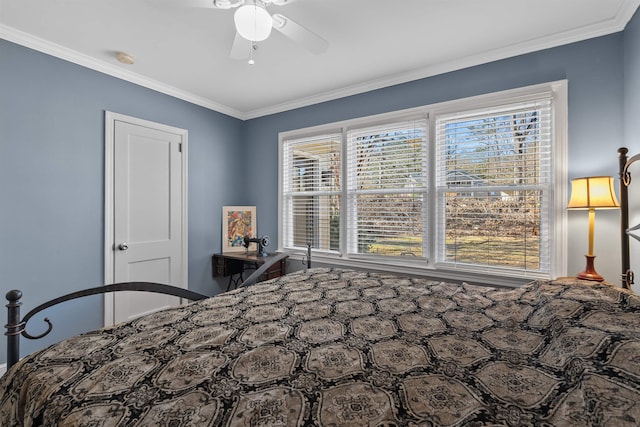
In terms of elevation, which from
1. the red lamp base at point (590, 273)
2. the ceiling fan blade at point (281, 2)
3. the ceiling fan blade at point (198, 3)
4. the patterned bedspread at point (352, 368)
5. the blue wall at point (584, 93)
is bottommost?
the patterned bedspread at point (352, 368)

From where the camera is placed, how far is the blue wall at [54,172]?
224 cm

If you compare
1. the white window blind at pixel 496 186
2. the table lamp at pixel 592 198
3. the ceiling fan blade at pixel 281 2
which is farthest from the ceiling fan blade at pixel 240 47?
the table lamp at pixel 592 198

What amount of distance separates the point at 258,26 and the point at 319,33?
2.68 feet

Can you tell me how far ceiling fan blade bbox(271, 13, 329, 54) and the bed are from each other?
1.63m

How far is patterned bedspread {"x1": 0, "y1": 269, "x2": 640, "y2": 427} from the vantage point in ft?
2.51

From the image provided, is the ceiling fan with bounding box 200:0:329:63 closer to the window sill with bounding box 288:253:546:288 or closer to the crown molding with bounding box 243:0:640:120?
the crown molding with bounding box 243:0:640:120

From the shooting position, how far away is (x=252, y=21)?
63.5 inches

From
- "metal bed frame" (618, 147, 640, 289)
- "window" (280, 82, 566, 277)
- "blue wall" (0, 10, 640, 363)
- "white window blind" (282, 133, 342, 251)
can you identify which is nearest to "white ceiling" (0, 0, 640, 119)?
"blue wall" (0, 10, 640, 363)

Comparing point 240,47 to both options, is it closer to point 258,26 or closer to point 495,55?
point 258,26

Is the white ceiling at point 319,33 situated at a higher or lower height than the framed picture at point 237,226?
higher

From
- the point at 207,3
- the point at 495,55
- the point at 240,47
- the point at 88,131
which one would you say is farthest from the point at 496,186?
the point at 88,131

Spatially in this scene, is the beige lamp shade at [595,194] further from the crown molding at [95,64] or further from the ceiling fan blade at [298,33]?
the crown molding at [95,64]

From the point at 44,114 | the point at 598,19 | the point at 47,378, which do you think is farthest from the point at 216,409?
the point at 598,19

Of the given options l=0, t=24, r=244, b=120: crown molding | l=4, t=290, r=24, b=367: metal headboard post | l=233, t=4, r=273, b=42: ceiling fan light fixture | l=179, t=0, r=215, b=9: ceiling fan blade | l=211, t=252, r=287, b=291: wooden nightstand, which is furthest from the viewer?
l=211, t=252, r=287, b=291: wooden nightstand
